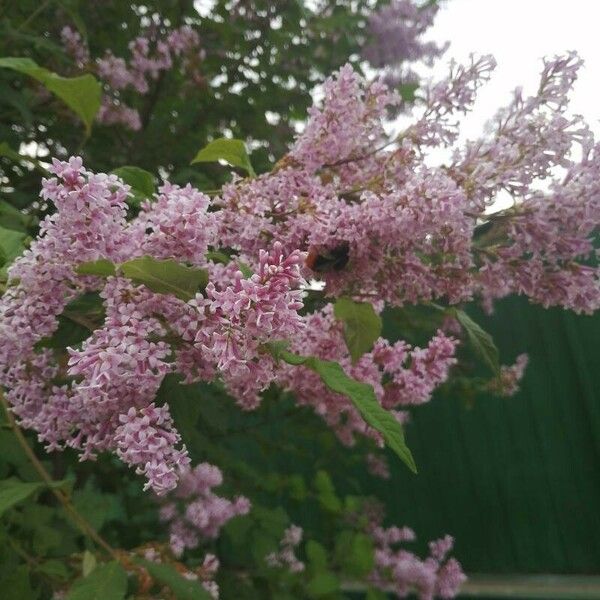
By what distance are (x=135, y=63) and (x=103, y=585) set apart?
78.7 inches

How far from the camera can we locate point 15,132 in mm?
2359

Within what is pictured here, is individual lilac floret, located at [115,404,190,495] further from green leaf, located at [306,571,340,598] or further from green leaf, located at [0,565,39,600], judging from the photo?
green leaf, located at [306,571,340,598]

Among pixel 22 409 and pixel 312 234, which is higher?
pixel 312 234

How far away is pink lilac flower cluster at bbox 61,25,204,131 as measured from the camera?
248cm

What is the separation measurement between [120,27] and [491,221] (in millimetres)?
2034

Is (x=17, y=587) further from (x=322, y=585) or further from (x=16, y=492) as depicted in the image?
(x=322, y=585)

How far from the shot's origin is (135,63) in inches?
102

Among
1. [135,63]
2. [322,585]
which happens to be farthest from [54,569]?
[135,63]

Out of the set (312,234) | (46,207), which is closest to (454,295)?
(312,234)

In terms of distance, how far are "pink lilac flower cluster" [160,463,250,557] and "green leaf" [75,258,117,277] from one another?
1.56 m

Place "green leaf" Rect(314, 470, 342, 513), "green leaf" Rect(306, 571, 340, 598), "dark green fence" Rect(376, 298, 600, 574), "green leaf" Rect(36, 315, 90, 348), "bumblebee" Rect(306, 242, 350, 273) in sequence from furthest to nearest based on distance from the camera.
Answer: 1. "dark green fence" Rect(376, 298, 600, 574)
2. "green leaf" Rect(314, 470, 342, 513)
3. "green leaf" Rect(306, 571, 340, 598)
4. "bumblebee" Rect(306, 242, 350, 273)
5. "green leaf" Rect(36, 315, 90, 348)

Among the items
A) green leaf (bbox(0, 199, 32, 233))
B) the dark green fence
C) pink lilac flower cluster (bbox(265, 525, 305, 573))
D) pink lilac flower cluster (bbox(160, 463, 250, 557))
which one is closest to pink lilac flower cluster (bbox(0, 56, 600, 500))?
green leaf (bbox(0, 199, 32, 233))

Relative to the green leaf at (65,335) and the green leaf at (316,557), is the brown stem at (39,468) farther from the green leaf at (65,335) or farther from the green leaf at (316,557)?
the green leaf at (316,557)

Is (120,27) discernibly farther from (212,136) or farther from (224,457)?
(224,457)
